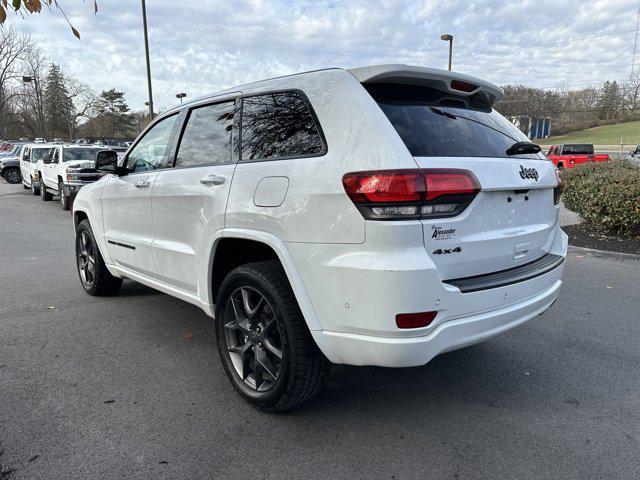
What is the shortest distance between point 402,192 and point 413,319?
586 millimetres

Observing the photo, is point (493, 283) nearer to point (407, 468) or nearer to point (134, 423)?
point (407, 468)

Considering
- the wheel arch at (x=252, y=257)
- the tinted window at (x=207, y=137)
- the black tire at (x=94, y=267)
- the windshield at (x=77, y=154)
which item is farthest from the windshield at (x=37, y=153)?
the wheel arch at (x=252, y=257)

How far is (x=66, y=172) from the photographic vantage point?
13.7m

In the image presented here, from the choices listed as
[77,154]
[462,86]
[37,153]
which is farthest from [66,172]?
[462,86]

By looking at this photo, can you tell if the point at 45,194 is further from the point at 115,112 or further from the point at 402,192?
the point at 115,112

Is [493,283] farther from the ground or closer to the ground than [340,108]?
closer to the ground

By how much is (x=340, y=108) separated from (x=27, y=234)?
923 cm

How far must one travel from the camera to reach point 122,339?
4102 millimetres

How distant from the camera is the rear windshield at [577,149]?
2705 centimetres

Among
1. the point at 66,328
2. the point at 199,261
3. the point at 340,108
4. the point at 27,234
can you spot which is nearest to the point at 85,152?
the point at 27,234

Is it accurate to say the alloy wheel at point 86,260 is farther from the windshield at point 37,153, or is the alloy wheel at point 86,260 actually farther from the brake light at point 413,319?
the windshield at point 37,153

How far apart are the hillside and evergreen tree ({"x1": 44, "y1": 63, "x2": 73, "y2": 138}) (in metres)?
69.9

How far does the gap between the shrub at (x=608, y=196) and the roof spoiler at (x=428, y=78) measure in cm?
606

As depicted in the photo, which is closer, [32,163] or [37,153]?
[32,163]
